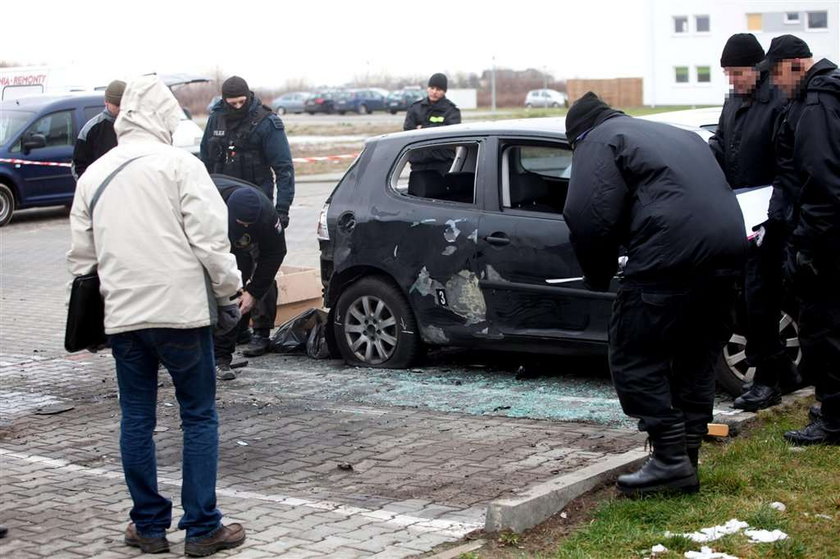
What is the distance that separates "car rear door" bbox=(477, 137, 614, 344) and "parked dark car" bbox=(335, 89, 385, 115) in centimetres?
6410

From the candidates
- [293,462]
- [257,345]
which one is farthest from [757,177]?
[257,345]

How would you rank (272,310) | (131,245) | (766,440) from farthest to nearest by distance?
(272,310)
(766,440)
(131,245)

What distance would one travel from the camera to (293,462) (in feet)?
21.1

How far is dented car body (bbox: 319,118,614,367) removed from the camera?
7.77m

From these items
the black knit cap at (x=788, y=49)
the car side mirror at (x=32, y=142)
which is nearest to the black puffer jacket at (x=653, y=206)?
the black knit cap at (x=788, y=49)

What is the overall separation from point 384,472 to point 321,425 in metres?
1.12

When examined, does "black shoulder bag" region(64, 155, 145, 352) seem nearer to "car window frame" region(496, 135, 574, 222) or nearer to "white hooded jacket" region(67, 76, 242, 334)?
"white hooded jacket" region(67, 76, 242, 334)

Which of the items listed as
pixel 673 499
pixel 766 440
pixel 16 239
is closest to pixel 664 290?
pixel 673 499

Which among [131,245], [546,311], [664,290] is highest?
[131,245]

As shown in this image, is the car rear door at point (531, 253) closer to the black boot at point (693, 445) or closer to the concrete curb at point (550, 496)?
the concrete curb at point (550, 496)

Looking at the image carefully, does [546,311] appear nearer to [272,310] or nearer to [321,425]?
[321,425]

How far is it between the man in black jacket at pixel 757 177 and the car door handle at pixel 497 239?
5.09 ft

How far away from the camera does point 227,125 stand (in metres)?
9.70

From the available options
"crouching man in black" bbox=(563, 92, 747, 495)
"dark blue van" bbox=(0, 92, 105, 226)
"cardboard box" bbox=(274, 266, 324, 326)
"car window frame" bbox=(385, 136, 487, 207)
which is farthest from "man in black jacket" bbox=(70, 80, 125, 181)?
"dark blue van" bbox=(0, 92, 105, 226)
